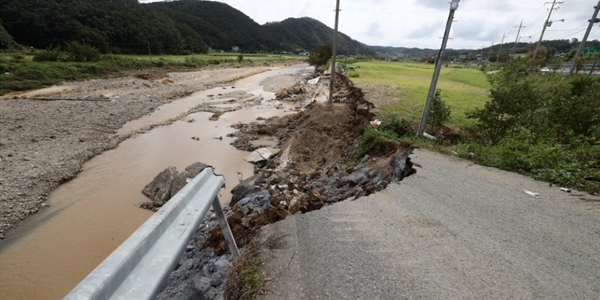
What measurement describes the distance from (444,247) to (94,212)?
922cm

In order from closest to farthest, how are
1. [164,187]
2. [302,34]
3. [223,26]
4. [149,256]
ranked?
[149,256]
[164,187]
[223,26]
[302,34]

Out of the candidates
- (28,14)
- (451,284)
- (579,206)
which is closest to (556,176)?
(579,206)

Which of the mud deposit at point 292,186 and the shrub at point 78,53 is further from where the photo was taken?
the shrub at point 78,53

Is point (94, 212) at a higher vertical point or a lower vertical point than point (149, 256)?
lower

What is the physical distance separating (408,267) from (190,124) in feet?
57.2

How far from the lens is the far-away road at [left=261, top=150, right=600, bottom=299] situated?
8.70 ft

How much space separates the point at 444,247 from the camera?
3.26 metres

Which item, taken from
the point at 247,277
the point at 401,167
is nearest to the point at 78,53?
the point at 401,167

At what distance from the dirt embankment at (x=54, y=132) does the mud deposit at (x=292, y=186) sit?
6329 millimetres

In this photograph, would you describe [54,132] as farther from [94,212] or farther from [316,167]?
[316,167]

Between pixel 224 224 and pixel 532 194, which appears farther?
pixel 532 194

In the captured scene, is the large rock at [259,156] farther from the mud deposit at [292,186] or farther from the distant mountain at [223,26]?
the distant mountain at [223,26]

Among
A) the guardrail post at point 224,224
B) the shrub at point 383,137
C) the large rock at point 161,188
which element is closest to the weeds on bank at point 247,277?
the guardrail post at point 224,224

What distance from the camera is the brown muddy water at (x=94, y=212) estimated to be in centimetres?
587
